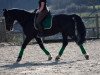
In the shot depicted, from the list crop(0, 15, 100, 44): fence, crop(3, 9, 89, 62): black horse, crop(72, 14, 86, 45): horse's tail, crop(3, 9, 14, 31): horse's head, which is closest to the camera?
crop(3, 9, 14, 31): horse's head

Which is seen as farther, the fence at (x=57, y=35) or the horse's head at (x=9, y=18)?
the fence at (x=57, y=35)

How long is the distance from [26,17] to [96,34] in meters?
11.3

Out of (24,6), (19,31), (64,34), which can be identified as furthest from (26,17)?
(24,6)

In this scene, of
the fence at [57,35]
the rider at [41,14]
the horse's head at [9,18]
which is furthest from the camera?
the fence at [57,35]

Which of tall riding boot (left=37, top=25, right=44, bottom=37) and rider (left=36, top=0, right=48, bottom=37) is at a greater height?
rider (left=36, top=0, right=48, bottom=37)

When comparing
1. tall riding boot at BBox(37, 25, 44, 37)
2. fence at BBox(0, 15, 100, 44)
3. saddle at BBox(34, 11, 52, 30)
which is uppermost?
saddle at BBox(34, 11, 52, 30)

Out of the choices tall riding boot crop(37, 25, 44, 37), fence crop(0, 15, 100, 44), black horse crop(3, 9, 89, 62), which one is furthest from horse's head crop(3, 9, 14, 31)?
fence crop(0, 15, 100, 44)

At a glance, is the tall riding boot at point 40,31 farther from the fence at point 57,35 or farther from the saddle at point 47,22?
the fence at point 57,35

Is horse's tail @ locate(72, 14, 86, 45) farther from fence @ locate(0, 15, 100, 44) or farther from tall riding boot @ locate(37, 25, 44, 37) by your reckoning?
fence @ locate(0, 15, 100, 44)

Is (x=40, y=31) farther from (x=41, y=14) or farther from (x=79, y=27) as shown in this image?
(x=79, y=27)

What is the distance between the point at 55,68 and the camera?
12102mm

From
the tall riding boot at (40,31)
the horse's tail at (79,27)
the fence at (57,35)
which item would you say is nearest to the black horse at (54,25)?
the horse's tail at (79,27)

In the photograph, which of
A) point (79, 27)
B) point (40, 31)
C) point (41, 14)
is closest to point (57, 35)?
point (79, 27)

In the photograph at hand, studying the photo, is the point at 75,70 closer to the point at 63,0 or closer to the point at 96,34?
the point at 96,34
